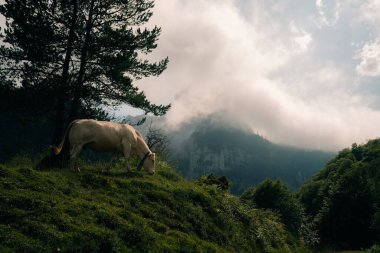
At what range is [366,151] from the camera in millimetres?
111000

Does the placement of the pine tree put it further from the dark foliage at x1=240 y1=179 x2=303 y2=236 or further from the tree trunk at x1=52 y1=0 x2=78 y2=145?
the dark foliage at x1=240 y1=179 x2=303 y2=236

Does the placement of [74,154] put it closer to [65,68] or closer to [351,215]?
[65,68]

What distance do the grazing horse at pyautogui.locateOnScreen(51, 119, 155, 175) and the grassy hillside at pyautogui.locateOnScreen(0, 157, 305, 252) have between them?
1.10 meters

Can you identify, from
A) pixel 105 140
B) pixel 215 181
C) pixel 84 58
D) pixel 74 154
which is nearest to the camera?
pixel 74 154

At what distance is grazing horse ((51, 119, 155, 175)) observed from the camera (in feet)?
59.8

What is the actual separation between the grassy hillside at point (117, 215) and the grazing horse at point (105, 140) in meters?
1.10

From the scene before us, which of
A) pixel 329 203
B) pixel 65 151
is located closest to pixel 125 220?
pixel 65 151

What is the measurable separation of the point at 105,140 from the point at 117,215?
Answer: 581 centimetres

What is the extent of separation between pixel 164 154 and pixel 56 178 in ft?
52.9

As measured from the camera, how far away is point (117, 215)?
14125 mm

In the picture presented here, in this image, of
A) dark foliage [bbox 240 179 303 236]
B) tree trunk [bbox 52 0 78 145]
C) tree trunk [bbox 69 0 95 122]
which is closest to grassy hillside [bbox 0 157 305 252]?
tree trunk [bbox 52 0 78 145]

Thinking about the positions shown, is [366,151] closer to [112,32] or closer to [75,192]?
[112,32]

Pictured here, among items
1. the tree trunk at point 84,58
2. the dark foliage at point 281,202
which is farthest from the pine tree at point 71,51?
the dark foliage at point 281,202

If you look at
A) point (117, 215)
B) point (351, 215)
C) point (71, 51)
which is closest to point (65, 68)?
point (71, 51)
